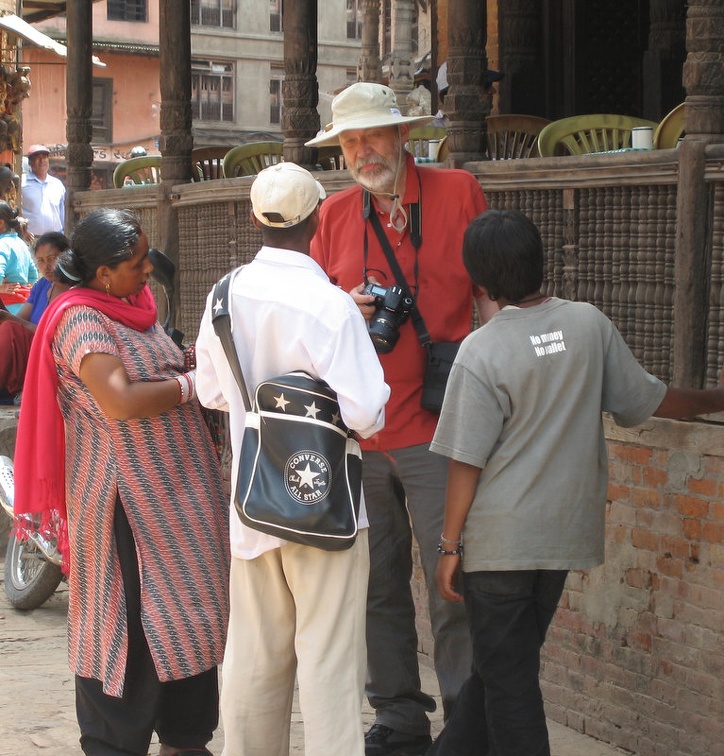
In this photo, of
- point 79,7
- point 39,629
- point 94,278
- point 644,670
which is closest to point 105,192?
point 79,7

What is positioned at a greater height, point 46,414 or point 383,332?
point 383,332

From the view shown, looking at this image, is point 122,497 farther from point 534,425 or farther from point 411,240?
point 534,425

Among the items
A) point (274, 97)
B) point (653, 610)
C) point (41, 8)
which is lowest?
point (653, 610)

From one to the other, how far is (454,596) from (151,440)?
1.23 meters

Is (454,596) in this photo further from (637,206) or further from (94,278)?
(637,206)

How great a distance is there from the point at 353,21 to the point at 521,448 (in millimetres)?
44680

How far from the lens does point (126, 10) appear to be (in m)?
44.6

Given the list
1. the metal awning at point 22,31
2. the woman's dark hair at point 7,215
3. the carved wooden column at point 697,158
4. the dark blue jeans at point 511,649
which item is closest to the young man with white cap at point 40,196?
the metal awning at point 22,31

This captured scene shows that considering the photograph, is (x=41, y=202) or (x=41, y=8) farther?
(x=41, y=8)

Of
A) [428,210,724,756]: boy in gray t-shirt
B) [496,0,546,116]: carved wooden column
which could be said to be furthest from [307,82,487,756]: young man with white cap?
[496,0,546,116]: carved wooden column

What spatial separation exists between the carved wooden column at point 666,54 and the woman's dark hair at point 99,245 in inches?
278

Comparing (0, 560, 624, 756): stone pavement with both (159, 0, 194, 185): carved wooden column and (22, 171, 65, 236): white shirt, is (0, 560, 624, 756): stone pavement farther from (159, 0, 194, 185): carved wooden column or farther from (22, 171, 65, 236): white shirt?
(22, 171, 65, 236): white shirt

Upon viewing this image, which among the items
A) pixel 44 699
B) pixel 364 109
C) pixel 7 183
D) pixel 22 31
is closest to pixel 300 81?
pixel 364 109

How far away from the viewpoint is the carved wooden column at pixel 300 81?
23.9ft
